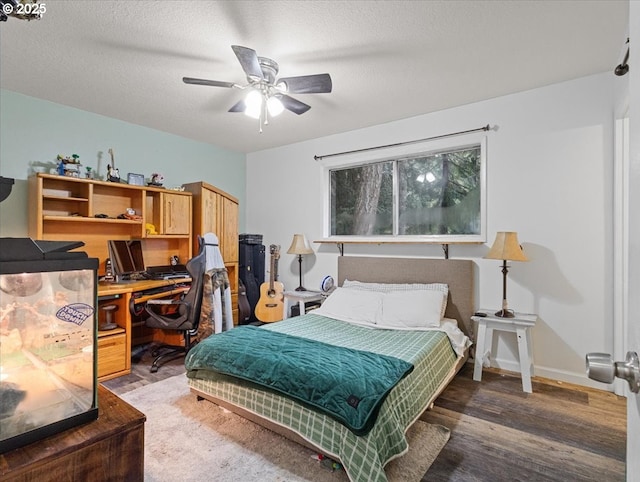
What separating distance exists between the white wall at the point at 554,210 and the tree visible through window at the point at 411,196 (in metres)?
0.22

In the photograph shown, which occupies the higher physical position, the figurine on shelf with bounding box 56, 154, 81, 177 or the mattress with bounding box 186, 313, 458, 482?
the figurine on shelf with bounding box 56, 154, 81, 177

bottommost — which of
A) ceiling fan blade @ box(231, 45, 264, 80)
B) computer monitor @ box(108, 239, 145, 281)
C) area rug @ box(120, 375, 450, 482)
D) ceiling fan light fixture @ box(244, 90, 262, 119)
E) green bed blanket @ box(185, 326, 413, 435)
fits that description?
area rug @ box(120, 375, 450, 482)

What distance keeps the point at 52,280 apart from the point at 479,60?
2.97 meters

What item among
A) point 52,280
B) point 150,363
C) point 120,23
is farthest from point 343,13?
point 150,363

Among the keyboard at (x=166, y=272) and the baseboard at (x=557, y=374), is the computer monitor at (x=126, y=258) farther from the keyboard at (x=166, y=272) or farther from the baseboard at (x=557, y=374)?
the baseboard at (x=557, y=374)

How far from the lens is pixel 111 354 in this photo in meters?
3.04

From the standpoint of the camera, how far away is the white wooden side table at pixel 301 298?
4039mm

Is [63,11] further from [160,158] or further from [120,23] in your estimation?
[160,158]

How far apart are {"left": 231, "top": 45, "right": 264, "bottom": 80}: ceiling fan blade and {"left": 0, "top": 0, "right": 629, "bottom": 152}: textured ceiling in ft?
0.84

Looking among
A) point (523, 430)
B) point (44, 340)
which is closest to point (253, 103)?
point (44, 340)

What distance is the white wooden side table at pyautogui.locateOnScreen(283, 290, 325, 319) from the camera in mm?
4039

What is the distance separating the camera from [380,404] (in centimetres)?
170

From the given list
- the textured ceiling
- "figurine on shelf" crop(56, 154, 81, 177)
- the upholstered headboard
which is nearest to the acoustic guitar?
the upholstered headboard

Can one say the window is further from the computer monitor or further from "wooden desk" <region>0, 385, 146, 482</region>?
"wooden desk" <region>0, 385, 146, 482</region>
